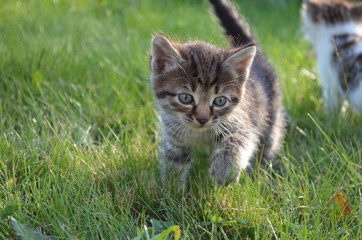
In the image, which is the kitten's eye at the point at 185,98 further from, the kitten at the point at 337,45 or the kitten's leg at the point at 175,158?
the kitten at the point at 337,45

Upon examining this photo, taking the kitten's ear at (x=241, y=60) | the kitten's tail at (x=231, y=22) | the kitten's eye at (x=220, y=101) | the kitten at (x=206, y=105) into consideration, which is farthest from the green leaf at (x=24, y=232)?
the kitten's tail at (x=231, y=22)

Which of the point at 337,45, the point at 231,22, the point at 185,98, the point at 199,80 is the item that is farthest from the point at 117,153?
the point at 337,45

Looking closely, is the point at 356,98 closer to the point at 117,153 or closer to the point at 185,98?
the point at 185,98

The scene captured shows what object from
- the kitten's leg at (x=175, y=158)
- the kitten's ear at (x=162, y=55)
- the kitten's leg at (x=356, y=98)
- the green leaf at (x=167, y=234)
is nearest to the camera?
the green leaf at (x=167, y=234)

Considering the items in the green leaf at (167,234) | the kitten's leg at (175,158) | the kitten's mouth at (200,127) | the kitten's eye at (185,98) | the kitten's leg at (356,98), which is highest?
the kitten's eye at (185,98)

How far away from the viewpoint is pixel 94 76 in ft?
12.1

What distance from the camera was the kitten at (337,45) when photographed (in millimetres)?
3670

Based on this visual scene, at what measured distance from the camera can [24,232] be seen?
1.91 metres

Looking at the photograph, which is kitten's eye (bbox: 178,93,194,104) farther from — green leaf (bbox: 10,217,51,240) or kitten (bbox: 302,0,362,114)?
kitten (bbox: 302,0,362,114)

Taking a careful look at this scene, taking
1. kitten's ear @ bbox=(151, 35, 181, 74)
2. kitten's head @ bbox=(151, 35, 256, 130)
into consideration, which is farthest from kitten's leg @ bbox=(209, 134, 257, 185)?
kitten's ear @ bbox=(151, 35, 181, 74)

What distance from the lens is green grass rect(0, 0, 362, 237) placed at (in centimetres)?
210

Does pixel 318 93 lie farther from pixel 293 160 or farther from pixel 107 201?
pixel 107 201

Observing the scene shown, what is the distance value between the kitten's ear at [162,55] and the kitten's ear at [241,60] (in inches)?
10.5

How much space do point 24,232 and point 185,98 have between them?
0.99 meters
